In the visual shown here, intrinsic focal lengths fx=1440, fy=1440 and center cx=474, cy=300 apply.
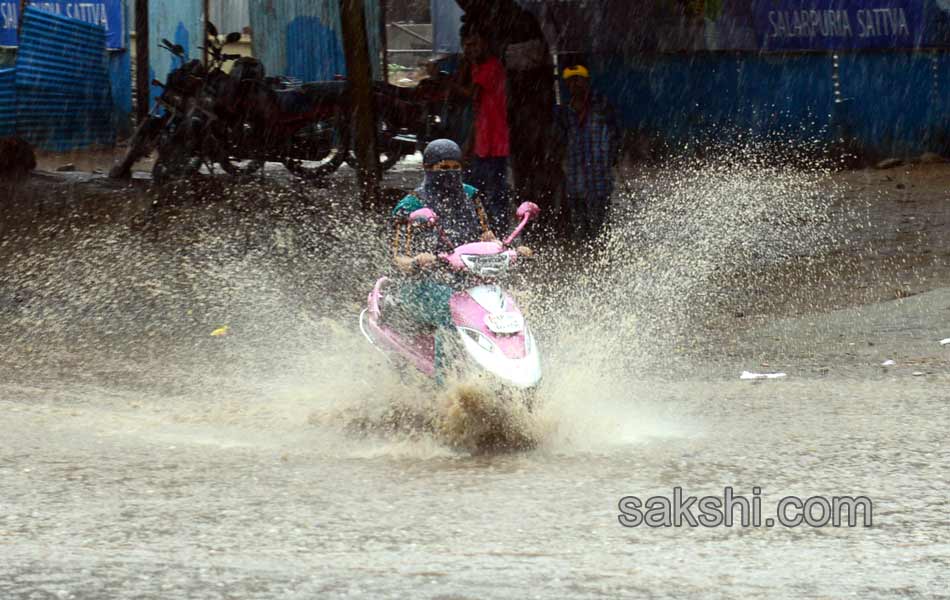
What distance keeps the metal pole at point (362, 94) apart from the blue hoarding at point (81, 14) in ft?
45.7

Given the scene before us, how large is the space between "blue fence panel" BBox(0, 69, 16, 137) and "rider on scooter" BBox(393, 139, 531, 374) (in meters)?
15.4

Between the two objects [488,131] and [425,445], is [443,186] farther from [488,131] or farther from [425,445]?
[488,131]

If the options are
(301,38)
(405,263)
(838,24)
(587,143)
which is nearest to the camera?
(405,263)

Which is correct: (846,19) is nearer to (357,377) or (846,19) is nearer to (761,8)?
(761,8)

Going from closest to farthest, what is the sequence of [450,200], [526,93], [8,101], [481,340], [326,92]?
[481,340] → [450,200] → [526,93] → [326,92] → [8,101]

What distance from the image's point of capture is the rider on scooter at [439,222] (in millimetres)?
6258

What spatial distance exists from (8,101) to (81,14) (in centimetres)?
A: 503

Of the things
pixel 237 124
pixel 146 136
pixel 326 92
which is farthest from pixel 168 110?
pixel 326 92

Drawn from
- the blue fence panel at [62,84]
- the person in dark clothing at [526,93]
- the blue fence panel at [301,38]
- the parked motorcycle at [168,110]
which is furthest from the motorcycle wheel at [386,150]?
the blue fence panel at [301,38]

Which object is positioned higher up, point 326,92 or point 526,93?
point 526,93

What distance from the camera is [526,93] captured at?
1248cm

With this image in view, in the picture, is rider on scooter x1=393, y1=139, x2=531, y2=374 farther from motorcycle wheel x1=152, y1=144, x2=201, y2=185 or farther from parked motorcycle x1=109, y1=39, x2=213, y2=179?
parked motorcycle x1=109, y1=39, x2=213, y2=179

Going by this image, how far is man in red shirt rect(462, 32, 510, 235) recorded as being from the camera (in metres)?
11.2

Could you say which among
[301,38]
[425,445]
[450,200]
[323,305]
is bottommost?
[323,305]
